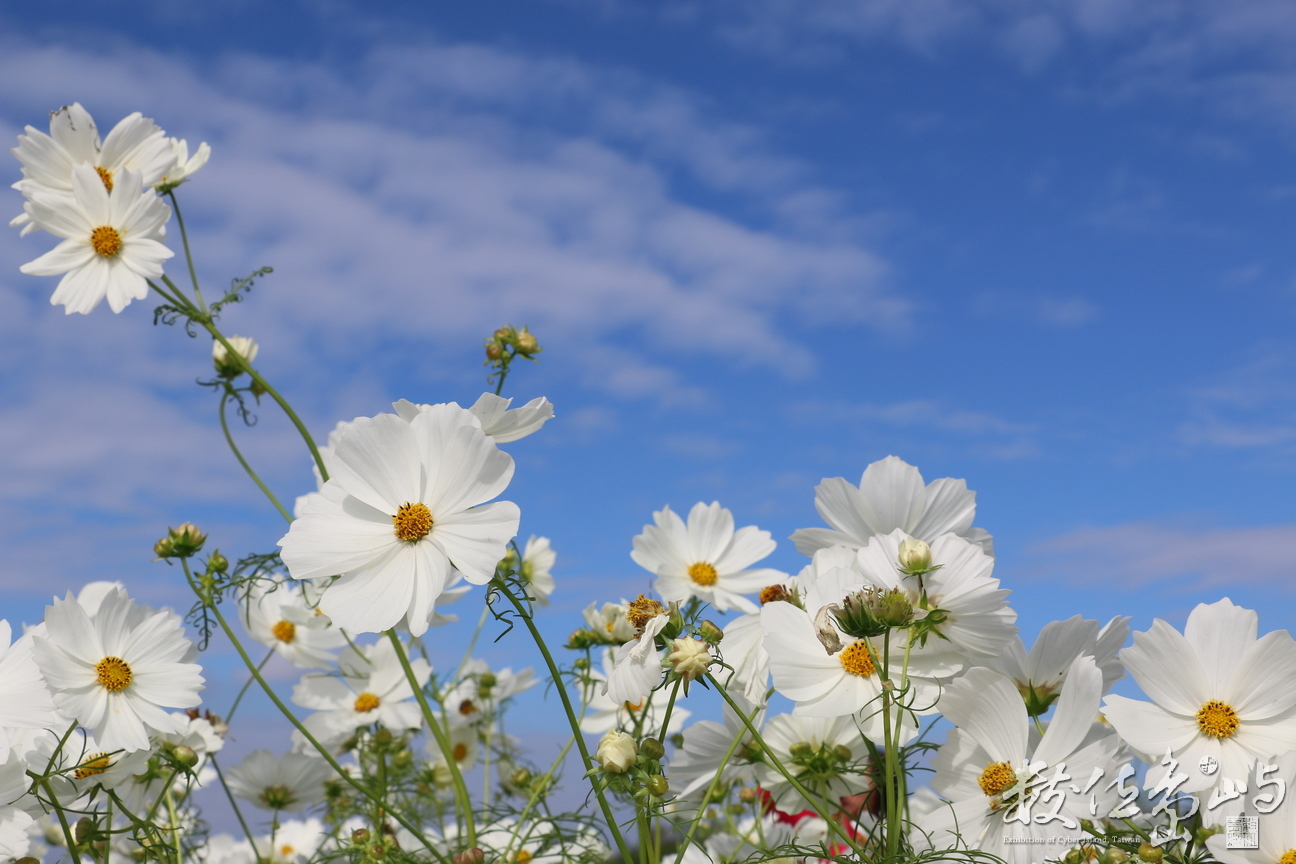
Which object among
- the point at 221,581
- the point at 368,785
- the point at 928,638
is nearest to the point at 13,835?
the point at 221,581

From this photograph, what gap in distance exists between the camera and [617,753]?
0.88 metres

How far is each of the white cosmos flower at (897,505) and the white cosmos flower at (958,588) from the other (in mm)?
174

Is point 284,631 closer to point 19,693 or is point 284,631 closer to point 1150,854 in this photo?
point 19,693

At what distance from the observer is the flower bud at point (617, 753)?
2.87 ft

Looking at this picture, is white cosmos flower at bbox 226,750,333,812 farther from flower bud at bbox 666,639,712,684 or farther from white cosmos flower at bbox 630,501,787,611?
flower bud at bbox 666,639,712,684

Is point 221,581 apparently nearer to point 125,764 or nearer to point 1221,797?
point 125,764

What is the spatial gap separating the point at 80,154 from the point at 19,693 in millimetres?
887

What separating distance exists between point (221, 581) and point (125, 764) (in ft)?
1.14

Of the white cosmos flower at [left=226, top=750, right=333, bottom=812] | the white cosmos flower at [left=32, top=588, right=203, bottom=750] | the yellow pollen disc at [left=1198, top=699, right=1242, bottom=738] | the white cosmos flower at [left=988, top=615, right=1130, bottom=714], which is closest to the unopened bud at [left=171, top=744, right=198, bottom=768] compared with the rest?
the white cosmos flower at [left=32, top=588, right=203, bottom=750]

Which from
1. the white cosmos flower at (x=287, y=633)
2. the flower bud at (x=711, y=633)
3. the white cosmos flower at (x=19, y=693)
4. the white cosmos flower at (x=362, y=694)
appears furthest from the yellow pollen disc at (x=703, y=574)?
the white cosmos flower at (x=19, y=693)

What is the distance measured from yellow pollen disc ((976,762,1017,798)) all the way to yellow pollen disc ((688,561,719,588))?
87 centimetres

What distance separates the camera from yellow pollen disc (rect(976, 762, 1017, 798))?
93cm

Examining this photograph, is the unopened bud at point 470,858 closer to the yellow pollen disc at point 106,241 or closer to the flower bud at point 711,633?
the flower bud at point 711,633

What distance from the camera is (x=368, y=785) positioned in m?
1.69
